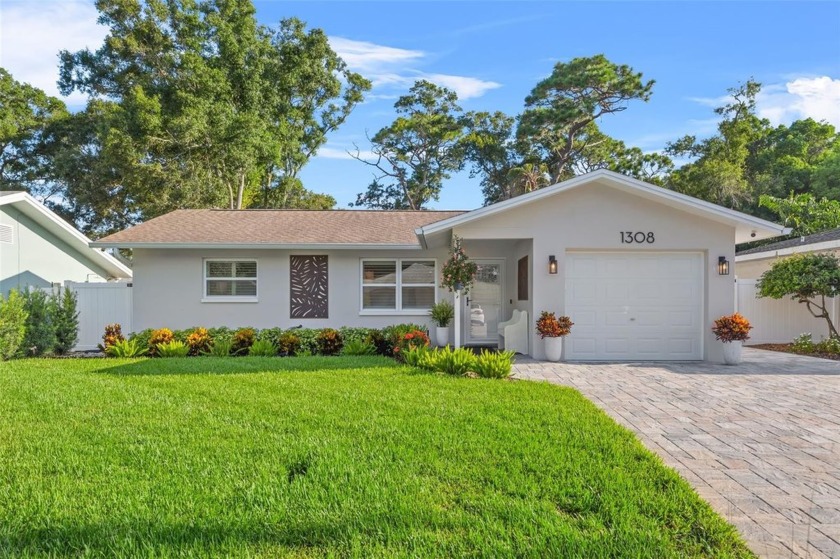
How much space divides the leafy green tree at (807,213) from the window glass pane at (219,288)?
21.9 meters

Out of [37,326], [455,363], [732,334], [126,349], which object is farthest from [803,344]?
[37,326]

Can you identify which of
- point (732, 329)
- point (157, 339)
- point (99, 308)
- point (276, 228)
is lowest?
point (157, 339)

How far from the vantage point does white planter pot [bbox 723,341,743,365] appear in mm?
10352

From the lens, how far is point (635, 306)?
11094 mm

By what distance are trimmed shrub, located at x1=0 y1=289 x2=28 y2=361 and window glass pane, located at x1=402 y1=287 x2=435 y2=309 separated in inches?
345

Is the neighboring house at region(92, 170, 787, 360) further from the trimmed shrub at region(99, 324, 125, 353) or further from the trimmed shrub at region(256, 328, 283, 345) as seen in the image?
the trimmed shrub at region(256, 328, 283, 345)

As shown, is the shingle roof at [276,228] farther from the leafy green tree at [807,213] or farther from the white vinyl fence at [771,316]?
the leafy green tree at [807,213]

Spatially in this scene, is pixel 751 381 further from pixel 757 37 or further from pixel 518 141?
pixel 518 141

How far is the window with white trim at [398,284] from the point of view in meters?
13.8

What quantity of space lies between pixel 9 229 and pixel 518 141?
85.8ft

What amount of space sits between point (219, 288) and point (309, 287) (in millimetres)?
2437

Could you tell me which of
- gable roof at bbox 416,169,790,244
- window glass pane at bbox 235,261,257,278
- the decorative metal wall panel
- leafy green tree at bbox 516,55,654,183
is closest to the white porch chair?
gable roof at bbox 416,169,790,244

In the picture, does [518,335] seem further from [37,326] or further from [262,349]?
[37,326]

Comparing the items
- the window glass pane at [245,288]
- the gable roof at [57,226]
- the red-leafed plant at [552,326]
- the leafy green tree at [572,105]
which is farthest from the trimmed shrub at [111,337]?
the leafy green tree at [572,105]
